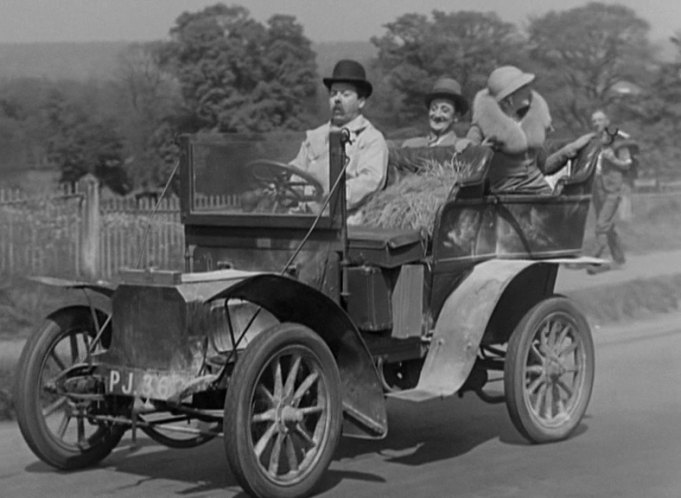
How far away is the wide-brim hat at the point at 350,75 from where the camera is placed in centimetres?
682

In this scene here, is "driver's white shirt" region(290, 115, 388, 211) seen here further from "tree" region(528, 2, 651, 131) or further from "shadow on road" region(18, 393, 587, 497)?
"tree" region(528, 2, 651, 131)

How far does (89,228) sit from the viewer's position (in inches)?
480

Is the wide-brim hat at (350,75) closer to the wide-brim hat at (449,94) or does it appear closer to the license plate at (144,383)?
the wide-brim hat at (449,94)

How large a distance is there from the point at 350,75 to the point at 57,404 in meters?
2.15

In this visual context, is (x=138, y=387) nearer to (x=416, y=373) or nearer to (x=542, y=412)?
(x=416, y=373)

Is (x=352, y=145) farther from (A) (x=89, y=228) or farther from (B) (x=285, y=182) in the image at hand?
(A) (x=89, y=228)

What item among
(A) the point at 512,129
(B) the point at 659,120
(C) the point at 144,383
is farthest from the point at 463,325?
(B) the point at 659,120

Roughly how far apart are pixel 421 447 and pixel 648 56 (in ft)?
23.6

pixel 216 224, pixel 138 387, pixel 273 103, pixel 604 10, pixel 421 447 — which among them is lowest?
pixel 421 447

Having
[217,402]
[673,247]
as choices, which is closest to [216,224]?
[217,402]

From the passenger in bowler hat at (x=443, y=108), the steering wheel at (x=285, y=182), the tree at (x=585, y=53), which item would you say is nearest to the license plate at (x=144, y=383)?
the steering wheel at (x=285, y=182)

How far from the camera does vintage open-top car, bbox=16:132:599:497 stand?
215 inches

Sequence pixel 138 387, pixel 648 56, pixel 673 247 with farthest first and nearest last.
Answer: pixel 673 247 < pixel 648 56 < pixel 138 387

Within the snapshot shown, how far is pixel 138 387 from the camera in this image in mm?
5480
